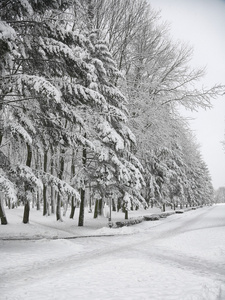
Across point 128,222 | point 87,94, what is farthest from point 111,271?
point 128,222

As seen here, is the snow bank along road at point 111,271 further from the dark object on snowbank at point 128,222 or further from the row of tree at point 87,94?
the dark object on snowbank at point 128,222

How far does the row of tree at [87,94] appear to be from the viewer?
337 inches

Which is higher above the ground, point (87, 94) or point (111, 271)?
point (87, 94)

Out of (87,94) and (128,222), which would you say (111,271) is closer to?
(87,94)

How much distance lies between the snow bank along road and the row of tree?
6.35ft

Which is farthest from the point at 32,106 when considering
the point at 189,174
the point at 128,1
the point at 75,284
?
the point at 189,174

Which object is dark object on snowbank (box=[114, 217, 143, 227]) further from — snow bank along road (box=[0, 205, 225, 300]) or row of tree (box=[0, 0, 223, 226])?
snow bank along road (box=[0, 205, 225, 300])

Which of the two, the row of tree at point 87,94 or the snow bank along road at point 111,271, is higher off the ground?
the row of tree at point 87,94

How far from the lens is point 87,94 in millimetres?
10398

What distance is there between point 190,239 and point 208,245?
1.74 metres

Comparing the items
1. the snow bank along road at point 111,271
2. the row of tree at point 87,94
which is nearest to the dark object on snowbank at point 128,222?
Result: the row of tree at point 87,94

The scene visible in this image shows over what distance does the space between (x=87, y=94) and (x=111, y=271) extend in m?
6.81

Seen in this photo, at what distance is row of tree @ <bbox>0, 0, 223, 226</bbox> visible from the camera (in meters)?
8.57

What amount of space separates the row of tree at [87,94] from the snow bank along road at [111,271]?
6.35 ft
